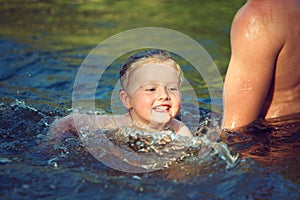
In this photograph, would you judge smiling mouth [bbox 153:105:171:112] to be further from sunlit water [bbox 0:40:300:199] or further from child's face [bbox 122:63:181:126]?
sunlit water [bbox 0:40:300:199]

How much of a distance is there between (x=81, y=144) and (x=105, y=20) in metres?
3.82

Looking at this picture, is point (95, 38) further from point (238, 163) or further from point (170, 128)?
point (238, 163)

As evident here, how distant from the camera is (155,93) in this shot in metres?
3.55

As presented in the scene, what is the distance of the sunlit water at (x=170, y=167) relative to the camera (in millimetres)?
2883

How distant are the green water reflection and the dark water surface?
0.07ft

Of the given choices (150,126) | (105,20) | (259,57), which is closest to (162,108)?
(150,126)

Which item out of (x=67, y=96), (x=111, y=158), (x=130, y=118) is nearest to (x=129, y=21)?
(x=67, y=96)

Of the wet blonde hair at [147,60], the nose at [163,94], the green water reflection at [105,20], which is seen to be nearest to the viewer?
the nose at [163,94]

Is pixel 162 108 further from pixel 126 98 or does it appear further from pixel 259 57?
pixel 259 57

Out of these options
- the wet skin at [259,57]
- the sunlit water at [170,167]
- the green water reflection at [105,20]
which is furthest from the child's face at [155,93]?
the green water reflection at [105,20]

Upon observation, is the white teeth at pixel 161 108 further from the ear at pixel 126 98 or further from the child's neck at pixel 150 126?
the ear at pixel 126 98

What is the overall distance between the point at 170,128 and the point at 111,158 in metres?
0.57

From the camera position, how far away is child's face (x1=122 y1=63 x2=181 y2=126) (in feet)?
11.6

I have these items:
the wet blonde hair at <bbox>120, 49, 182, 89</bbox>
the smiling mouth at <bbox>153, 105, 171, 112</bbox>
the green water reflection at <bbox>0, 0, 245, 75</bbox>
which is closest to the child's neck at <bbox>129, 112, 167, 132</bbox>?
the smiling mouth at <bbox>153, 105, 171, 112</bbox>
